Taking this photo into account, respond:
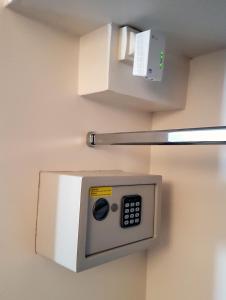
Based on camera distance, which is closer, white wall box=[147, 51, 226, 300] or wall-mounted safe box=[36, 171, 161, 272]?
wall-mounted safe box=[36, 171, 161, 272]

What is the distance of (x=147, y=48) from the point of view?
28.0 inches

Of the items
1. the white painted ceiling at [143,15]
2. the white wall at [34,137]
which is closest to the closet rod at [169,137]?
the white wall at [34,137]

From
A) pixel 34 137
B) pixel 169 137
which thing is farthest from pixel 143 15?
pixel 34 137

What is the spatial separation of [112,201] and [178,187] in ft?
1.14

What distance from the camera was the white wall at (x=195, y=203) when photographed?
865 mm

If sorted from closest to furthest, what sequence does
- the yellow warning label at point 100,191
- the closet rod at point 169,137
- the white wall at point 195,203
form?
the closet rod at point 169,137 < the yellow warning label at point 100,191 < the white wall at point 195,203

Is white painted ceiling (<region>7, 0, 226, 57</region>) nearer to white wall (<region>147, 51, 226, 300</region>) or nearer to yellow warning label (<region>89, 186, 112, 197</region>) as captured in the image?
white wall (<region>147, 51, 226, 300</region>)

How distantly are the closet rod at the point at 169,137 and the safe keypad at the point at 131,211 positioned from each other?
0.56 ft

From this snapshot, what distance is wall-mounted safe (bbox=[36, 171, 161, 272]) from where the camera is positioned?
0.63 m

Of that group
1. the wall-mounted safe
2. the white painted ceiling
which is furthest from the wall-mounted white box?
the wall-mounted safe

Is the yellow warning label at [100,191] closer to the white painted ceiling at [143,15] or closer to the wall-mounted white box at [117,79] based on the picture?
the wall-mounted white box at [117,79]

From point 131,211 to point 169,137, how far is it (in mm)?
269

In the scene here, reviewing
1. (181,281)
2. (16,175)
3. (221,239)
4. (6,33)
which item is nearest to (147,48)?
(6,33)

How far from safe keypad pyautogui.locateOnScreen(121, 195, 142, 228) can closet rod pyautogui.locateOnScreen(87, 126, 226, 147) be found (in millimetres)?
170
